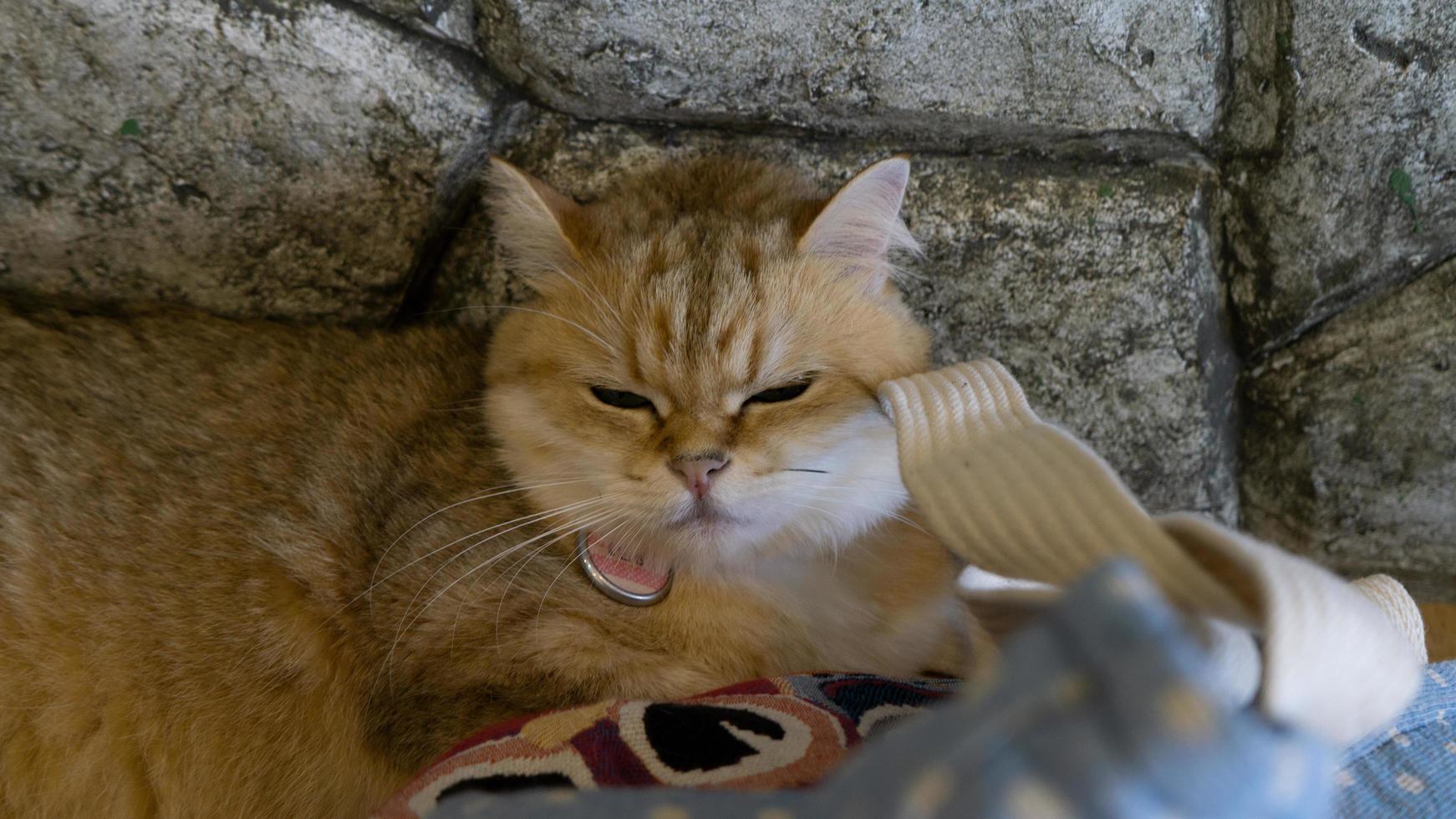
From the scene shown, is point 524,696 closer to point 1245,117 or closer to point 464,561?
point 464,561

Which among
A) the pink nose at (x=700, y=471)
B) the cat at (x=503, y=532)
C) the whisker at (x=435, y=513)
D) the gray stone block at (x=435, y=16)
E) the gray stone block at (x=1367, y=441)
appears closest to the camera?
the pink nose at (x=700, y=471)

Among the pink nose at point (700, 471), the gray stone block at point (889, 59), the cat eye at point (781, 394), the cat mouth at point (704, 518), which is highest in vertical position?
the gray stone block at point (889, 59)

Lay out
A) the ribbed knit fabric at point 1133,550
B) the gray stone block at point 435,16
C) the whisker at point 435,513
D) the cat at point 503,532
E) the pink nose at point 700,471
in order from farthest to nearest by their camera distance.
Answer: the gray stone block at point 435,16 → the whisker at point 435,513 → the cat at point 503,532 → the pink nose at point 700,471 → the ribbed knit fabric at point 1133,550

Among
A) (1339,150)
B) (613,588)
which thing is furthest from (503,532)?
(1339,150)

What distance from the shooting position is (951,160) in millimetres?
1863

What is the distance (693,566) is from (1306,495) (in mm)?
1409

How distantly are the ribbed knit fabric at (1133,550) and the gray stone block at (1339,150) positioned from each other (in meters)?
0.85

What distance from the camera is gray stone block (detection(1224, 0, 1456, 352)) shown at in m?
1.62

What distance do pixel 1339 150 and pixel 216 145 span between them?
198 centimetres

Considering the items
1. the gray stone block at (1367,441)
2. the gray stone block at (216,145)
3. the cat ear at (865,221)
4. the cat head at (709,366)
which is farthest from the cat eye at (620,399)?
the gray stone block at (1367,441)

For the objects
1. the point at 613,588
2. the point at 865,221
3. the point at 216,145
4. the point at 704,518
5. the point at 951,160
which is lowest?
the point at 613,588

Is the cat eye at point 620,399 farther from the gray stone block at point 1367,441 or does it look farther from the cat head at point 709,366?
the gray stone block at point 1367,441

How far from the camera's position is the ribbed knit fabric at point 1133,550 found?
72cm

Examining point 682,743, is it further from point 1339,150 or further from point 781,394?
point 1339,150
